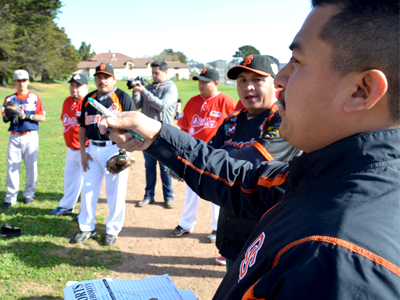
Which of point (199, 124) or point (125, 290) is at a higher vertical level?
point (199, 124)

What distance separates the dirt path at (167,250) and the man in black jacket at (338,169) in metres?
3.09

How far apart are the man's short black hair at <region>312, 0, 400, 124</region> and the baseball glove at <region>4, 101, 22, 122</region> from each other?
614 centimetres

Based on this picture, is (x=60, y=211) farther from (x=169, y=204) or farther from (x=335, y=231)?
(x=335, y=231)

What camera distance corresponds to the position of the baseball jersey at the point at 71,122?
5.61 metres

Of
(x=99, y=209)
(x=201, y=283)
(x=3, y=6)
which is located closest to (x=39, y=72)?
(x=3, y=6)

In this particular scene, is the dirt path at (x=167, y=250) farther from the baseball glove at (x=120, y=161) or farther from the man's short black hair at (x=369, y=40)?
the man's short black hair at (x=369, y=40)

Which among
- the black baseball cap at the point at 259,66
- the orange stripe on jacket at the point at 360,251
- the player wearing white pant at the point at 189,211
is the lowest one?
the player wearing white pant at the point at 189,211

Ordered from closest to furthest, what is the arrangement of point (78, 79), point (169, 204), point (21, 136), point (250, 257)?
1. point (250, 257)
2. point (78, 79)
3. point (21, 136)
4. point (169, 204)

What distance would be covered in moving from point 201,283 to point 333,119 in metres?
3.46

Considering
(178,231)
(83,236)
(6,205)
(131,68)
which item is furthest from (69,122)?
(131,68)

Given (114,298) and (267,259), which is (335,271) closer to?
(267,259)

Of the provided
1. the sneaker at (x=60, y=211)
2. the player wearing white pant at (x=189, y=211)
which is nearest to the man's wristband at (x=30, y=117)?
the sneaker at (x=60, y=211)

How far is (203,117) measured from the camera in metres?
5.31

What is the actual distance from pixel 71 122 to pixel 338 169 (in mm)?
5660
